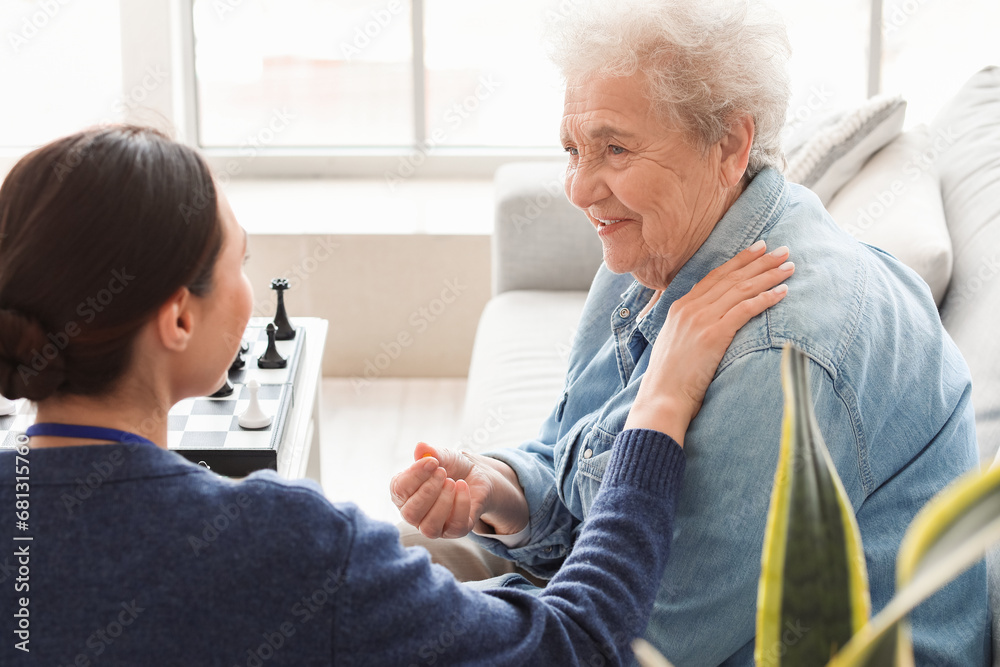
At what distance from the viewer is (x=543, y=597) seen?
39.1 inches

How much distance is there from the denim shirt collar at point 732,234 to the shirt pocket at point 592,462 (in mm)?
147

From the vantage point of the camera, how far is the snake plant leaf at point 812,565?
0.59m

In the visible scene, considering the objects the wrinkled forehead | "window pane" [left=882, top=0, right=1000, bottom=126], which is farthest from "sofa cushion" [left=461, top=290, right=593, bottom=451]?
"window pane" [left=882, top=0, right=1000, bottom=126]

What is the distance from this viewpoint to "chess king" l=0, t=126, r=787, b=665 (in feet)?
2.52

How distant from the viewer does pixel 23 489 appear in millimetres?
781

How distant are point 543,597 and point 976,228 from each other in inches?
47.8

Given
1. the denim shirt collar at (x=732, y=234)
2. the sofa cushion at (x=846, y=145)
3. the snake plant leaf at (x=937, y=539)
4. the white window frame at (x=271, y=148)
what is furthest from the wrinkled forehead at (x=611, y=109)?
the white window frame at (x=271, y=148)

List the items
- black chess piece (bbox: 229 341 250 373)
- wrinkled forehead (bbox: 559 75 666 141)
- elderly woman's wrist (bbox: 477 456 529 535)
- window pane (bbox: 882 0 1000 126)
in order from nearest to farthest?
wrinkled forehead (bbox: 559 75 666 141)
elderly woman's wrist (bbox: 477 456 529 535)
black chess piece (bbox: 229 341 250 373)
window pane (bbox: 882 0 1000 126)

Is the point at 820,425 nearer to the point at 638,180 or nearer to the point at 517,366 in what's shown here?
the point at 638,180

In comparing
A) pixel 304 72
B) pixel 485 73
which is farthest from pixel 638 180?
pixel 304 72

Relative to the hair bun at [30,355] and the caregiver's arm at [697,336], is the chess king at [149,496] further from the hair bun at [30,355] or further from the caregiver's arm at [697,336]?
the caregiver's arm at [697,336]

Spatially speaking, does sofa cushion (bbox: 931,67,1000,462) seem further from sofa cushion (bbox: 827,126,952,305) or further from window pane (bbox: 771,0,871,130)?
window pane (bbox: 771,0,871,130)

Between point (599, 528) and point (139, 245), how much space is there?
1.81 ft

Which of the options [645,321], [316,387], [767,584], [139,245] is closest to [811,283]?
[645,321]
